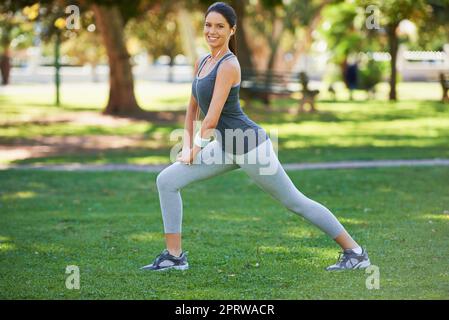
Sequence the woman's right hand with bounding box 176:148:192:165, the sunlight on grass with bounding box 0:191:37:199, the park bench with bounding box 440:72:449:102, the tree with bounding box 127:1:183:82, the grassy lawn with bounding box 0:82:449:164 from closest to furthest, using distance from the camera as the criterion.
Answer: the woman's right hand with bounding box 176:148:192:165 → the sunlight on grass with bounding box 0:191:37:199 → the grassy lawn with bounding box 0:82:449:164 → the park bench with bounding box 440:72:449:102 → the tree with bounding box 127:1:183:82

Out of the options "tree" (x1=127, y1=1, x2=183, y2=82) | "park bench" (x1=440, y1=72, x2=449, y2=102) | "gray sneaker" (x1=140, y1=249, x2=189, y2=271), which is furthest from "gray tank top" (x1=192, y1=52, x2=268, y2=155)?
"tree" (x1=127, y1=1, x2=183, y2=82)

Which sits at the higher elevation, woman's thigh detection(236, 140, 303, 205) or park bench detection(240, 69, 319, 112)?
woman's thigh detection(236, 140, 303, 205)

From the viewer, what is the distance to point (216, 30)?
6555 millimetres

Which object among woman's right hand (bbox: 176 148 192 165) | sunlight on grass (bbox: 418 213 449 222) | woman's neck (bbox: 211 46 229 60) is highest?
woman's neck (bbox: 211 46 229 60)

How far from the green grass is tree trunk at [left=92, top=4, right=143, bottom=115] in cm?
1326

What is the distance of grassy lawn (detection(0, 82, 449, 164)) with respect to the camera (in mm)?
17000

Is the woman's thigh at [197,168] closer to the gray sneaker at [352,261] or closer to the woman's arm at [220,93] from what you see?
the woman's arm at [220,93]

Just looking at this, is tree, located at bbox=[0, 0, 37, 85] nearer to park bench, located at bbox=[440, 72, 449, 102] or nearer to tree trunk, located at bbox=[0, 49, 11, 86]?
tree trunk, located at bbox=[0, 49, 11, 86]

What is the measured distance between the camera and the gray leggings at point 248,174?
661cm

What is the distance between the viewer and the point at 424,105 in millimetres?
32219

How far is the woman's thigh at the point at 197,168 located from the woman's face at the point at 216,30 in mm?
755

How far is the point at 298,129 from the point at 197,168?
52.3 feet

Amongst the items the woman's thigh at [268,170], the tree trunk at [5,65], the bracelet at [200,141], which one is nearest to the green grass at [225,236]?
the woman's thigh at [268,170]
